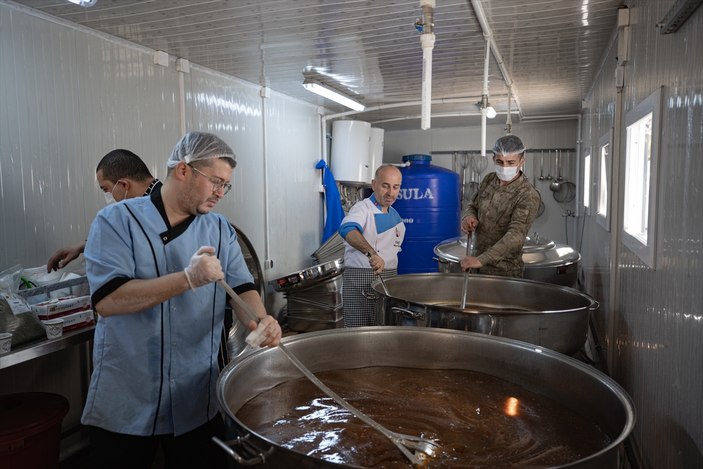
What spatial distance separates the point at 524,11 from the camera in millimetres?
3076

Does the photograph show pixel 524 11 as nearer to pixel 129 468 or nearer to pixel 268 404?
pixel 268 404

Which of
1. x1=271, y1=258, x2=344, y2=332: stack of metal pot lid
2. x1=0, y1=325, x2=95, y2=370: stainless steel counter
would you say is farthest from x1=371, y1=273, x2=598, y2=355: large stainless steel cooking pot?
x1=271, y1=258, x2=344, y2=332: stack of metal pot lid

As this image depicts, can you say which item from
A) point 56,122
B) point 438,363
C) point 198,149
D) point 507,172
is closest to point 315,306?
point 507,172

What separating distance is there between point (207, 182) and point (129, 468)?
0.95m

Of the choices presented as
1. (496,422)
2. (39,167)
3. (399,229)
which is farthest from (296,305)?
(496,422)

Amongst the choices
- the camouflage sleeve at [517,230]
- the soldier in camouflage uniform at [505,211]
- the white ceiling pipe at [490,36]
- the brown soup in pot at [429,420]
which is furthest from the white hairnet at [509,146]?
the brown soup in pot at [429,420]

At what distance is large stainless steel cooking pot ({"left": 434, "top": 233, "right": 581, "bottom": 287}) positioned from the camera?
12.9 feet

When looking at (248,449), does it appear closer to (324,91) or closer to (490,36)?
(490,36)

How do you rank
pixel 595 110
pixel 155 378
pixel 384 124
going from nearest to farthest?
pixel 155 378 < pixel 595 110 < pixel 384 124

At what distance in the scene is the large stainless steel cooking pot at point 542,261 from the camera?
12.9 feet

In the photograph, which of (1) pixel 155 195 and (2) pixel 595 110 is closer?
(1) pixel 155 195

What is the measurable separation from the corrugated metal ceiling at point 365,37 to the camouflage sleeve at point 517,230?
3.77ft

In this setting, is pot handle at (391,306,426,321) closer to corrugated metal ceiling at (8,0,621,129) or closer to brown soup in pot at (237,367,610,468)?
brown soup in pot at (237,367,610,468)

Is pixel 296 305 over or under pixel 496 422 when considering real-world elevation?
under
